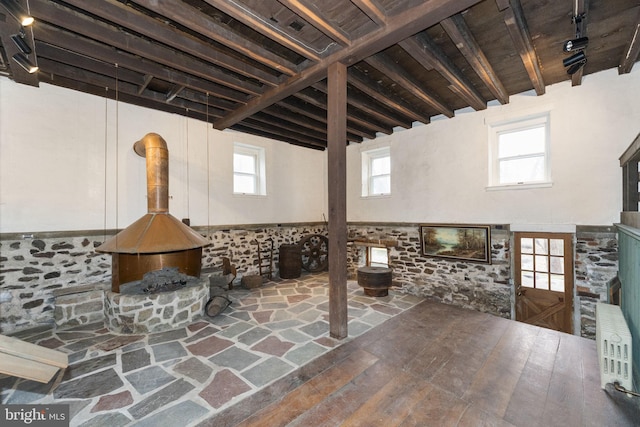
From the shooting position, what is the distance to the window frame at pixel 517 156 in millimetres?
4273

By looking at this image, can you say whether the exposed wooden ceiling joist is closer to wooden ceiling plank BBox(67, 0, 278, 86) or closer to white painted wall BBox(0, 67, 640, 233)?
wooden ceiling plank BBox(67, 0, 278, 86)

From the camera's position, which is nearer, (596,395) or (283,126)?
(596,395)

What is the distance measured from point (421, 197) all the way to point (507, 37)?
121 inches

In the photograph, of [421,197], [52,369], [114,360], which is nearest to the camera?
[52,369]

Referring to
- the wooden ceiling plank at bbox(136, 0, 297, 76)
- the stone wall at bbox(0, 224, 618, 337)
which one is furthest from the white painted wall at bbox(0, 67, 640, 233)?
the wooden ceiling plank at bbox(136, 0, 297, 76)

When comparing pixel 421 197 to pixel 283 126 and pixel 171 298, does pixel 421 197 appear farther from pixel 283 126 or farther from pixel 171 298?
pixel 171 298

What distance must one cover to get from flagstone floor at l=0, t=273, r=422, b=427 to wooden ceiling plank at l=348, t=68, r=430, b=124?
355 cm

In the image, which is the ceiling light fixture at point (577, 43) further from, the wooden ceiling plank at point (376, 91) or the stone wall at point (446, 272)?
the stone wall at point (446, 272)

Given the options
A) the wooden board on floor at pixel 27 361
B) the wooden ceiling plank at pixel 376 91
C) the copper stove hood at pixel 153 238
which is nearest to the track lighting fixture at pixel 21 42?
the copper stove hood at pixel 153 238

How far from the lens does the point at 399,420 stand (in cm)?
205

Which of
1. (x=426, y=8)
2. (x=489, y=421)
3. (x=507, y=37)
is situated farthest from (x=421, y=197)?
(x=489, y=421)

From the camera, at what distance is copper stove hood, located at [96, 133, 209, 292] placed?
3645 millimetres

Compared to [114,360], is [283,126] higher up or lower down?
higher up

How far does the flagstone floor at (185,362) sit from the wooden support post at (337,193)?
1.77ft
